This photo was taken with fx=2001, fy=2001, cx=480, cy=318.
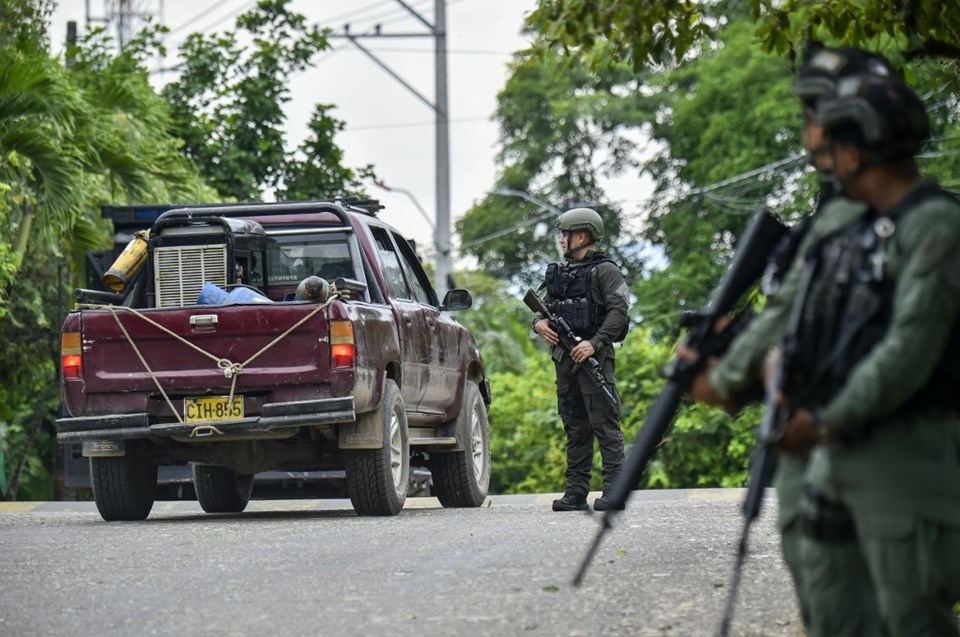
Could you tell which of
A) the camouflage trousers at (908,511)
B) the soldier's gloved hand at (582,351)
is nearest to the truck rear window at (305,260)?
the soldier's gloved hand at (582,351)

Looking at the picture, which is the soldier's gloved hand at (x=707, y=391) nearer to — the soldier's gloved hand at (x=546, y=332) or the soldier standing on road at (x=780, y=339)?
the soldier standing on road at (x=780, y=339)

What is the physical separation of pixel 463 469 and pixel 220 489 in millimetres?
1974

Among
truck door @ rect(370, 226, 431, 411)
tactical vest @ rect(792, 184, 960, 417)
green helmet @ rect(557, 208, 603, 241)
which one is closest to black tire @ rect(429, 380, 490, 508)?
truck door @ rect(370, 226, 431, 411)

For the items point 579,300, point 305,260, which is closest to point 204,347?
point 305,260

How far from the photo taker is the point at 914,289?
427cm

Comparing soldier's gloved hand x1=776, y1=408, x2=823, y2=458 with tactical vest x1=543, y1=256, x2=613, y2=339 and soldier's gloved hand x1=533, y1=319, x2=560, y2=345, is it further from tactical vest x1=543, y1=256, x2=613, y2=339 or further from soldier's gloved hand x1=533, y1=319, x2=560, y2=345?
tactical vest x1=543, y1=256, x2=613, y2=339

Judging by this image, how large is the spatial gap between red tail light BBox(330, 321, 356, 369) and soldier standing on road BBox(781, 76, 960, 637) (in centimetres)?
791

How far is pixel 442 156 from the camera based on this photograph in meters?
32.8

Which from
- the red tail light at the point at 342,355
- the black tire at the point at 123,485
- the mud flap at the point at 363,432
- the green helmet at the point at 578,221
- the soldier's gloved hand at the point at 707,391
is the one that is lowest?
the black tire at the point at 123,485

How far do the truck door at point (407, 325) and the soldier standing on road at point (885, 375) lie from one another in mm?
9098

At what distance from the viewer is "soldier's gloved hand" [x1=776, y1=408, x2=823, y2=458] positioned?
4.36 metres

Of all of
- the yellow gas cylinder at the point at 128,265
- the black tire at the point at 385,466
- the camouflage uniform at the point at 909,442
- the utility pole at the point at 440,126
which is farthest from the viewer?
the utility pole at the point at 440,126

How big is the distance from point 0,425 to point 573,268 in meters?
18.9

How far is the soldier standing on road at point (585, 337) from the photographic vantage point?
13523mm
